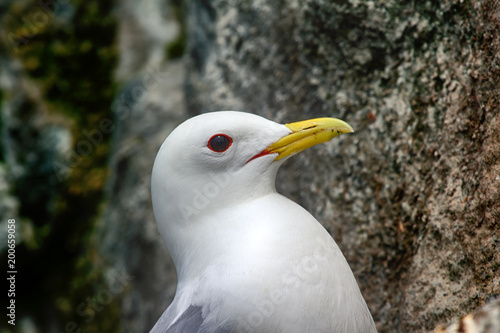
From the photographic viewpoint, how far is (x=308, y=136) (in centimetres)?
234

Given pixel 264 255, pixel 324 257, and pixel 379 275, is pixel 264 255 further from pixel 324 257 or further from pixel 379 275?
pixel 379 275

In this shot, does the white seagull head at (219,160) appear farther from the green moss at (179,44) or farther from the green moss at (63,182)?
the green moss at (179,44)

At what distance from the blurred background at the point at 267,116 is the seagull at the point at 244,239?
527mm

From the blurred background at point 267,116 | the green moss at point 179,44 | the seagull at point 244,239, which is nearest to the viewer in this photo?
the seagull at point 244,239

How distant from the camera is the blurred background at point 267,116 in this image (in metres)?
2.42

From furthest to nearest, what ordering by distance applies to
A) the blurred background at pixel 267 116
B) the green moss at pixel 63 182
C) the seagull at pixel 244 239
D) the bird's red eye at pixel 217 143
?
the green moss at pixel 63 182
the blurred background at pixel 267 116
the bird's red eye at pixel 217 143
the seagull at pixel 244 239

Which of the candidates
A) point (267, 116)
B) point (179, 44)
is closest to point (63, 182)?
point (179, 44)

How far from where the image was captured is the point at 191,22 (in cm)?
423

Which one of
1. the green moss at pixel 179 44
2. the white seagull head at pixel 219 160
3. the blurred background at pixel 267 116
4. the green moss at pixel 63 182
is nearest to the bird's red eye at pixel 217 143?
the white seagull head at pixel 219 160

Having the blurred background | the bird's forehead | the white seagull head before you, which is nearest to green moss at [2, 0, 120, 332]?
the blurred background

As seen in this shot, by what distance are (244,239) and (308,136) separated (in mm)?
530

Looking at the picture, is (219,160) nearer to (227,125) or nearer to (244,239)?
(227,125)

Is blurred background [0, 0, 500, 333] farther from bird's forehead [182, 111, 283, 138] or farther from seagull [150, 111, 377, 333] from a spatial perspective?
bird's forehead [182, 111, 283, 138]

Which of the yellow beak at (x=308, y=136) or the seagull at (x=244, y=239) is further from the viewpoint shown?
the yellow beak at (x=308, y=136)
